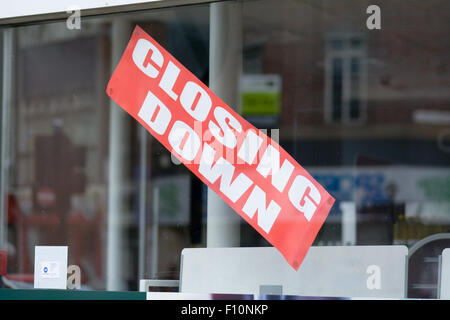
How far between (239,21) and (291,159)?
613 millimetres

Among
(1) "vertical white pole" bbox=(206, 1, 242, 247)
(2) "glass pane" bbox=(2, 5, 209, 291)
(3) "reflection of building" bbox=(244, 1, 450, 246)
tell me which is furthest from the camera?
(2) "glass pane" bbox=(2, 5, 209, 291)

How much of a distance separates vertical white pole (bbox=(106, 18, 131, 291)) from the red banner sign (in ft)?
0.17

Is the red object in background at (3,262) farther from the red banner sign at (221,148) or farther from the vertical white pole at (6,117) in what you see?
the red banner sign at (221,148)

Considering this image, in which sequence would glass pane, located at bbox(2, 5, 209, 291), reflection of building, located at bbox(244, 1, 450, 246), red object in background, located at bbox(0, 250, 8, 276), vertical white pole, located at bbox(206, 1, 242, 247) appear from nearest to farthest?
reflection of building, located at bbox(244, 1, 450, 246) < vertical white pole, located at bbox(206, 1, 242, 247) < glass pane, located at bbox(2, 5, 209, 291) < red object in background, located at bbox(0, 250, 8, 276)

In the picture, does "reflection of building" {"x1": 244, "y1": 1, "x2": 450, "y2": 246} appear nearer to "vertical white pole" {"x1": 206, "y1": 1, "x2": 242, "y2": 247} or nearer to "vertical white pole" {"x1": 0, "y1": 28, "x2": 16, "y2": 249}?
"vertical white pole" {"x1": 206, "y1": 1, "x2": 242, "y2": 247}

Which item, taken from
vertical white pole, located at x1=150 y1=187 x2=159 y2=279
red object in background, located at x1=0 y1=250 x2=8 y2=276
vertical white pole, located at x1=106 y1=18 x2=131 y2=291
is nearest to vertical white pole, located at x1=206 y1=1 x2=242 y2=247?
vertical white pole, located at x1=150 y1=187 x2=159 y2=279

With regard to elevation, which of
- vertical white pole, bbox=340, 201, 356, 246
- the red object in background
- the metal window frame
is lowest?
the red object in background

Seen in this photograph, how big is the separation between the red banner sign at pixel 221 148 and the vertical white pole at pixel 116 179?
0.17ft

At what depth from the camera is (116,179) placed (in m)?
3.12

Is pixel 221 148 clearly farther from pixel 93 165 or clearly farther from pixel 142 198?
pixel 93 165

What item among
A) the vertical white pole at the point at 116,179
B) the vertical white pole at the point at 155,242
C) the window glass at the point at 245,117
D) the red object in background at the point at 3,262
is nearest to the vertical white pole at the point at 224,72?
the window glass at the point at 245,117

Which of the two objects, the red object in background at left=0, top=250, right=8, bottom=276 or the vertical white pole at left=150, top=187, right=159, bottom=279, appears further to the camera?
the red object in background at left=0, top=250, right=8, bottom=276

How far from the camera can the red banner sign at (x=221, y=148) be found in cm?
279

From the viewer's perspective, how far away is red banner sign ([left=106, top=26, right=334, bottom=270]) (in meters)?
2.79
